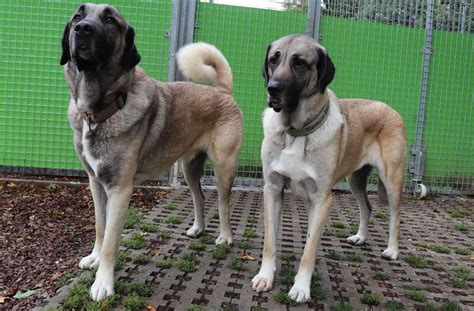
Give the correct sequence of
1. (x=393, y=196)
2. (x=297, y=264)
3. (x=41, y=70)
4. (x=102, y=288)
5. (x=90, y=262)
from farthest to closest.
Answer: (x=41, y=70) → (x=393, y=196) → (x=297, y=264) → (x=90, y=262) → (x=102, y=288)

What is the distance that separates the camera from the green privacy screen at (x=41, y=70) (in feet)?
19.5

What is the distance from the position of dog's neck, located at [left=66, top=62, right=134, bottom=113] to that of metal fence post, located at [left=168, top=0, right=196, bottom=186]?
10.7ft

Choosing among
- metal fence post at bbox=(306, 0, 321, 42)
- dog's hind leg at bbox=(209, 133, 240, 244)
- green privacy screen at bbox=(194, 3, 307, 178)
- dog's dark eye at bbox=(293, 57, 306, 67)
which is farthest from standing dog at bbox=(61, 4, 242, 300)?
metal fence post at bbox=(306, 0, 321, 42)

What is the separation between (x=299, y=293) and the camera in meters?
2.86

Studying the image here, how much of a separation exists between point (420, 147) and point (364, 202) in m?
3.03

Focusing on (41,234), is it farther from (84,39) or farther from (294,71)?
(294,71)

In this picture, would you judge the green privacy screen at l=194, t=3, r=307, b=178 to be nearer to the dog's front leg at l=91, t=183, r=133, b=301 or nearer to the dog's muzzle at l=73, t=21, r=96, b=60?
the dog's front leg at l=91, t=183, r=133, b=301

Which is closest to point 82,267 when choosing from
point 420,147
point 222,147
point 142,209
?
point 222,147

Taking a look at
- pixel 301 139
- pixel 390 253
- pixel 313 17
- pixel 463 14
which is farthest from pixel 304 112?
pixel 463 14

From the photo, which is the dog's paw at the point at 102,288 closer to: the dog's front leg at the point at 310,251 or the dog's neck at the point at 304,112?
the dog's front leg at the point at 310,251

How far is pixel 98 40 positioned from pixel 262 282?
191 centimetres

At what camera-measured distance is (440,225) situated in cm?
527

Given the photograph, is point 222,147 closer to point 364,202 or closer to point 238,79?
point 364,202

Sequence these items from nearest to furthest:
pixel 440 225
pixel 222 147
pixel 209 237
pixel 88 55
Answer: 1. pixel 88 55
2. pixel 222 147
3. pixel 209 237
4. pixel 440 225
